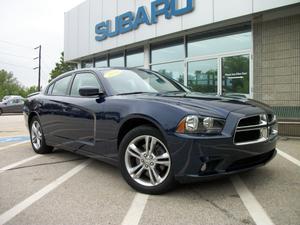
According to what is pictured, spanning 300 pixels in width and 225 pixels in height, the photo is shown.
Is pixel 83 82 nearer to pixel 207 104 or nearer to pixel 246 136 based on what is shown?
pixel 207 104

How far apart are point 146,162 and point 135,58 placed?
1076cm

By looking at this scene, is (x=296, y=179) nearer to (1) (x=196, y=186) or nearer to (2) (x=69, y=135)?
(1) (x=196, y=186)

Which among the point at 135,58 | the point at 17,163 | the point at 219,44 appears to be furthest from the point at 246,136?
the point at 135,58

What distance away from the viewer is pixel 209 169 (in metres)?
3.03

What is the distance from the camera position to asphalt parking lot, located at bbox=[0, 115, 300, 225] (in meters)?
2.75

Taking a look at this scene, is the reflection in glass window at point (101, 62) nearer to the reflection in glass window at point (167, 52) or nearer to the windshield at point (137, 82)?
the reflection in glass window at point (167, 52)

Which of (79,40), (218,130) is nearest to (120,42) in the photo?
(79,40)

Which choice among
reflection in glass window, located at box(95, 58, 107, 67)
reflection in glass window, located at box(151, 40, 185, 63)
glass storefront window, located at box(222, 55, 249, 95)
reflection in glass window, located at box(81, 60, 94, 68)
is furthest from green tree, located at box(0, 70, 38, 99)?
glass storefront window, located at box(222, 55, 249, 95)

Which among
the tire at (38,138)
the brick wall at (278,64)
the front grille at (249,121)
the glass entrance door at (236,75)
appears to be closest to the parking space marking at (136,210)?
the front grille at (249,121)

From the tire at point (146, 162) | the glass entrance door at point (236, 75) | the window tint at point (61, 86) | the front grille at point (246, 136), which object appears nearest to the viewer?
the front grille at point (246, 136)

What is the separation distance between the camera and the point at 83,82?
4.76m

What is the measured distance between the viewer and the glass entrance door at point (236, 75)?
9383mm

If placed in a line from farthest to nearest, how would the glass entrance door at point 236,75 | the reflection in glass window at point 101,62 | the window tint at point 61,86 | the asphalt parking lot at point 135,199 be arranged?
the reflection in glass window at point 101,62
the glass entrance door at point 236,75
the window tint at point 61,86
the asphalt parking lot at point 135,199

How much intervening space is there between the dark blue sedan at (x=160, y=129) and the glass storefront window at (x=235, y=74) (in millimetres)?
5220
